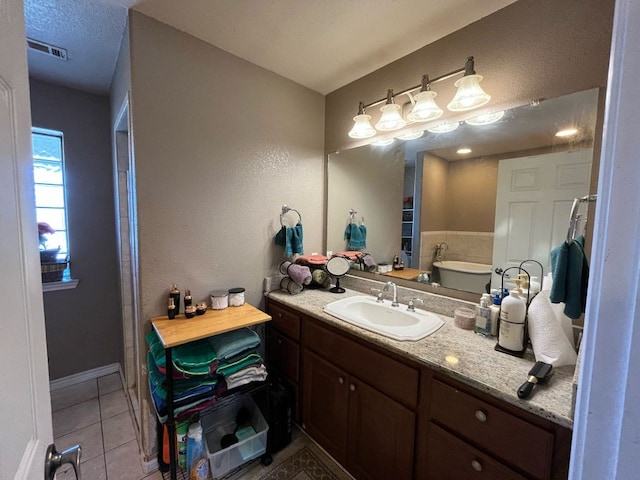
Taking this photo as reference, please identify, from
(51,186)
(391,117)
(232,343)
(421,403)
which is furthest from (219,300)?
(51,186)

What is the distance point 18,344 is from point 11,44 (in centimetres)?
53

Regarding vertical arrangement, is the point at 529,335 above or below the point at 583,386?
below

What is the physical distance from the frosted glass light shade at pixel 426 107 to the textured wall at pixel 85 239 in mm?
2445

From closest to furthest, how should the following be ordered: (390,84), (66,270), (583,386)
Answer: (583,386), (390,84), (66,270)

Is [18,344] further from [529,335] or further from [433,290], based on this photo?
[433,290]

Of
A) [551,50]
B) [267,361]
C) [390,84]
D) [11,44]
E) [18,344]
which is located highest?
[390,84]

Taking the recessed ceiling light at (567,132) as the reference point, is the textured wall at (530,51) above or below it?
above

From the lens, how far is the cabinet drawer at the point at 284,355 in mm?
1693

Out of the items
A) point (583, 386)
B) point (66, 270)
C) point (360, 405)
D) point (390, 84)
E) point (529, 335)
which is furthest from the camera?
point (66, 270)

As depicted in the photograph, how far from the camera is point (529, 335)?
3.61 ft

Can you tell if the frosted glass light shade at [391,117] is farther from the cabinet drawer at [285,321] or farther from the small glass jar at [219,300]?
the small glass jar at [219,300]

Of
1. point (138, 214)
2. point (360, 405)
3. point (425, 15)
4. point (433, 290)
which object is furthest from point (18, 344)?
point (425, 15)

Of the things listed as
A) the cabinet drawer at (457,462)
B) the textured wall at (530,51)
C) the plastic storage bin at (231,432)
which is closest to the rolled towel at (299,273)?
the plastic storage bin at (231,432)

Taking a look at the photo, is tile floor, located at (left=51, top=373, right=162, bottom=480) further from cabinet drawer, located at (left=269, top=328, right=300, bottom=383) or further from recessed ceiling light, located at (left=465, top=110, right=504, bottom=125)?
recessed ceiling light, located at (left=465, top=110, right=504, bottom=125)
